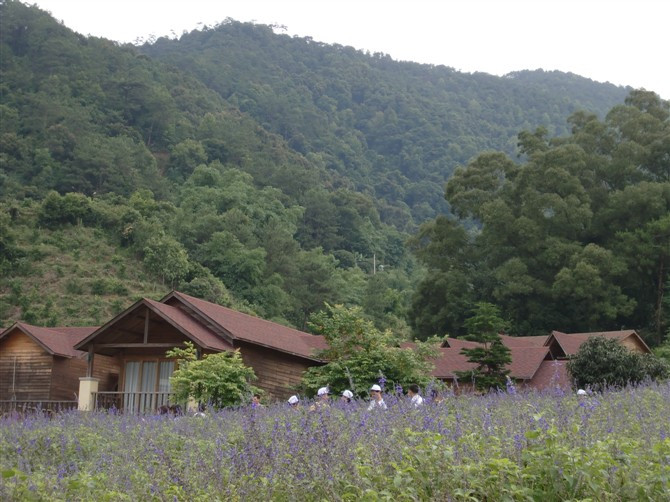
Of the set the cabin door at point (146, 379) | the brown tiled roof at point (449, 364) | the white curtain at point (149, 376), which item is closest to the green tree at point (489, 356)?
the brown tiled roof at point (449, 364)

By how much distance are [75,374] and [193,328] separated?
896 centimetres

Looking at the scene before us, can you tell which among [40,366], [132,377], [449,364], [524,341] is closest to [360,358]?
[132,377]

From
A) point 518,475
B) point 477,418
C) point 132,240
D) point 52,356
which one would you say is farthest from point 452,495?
point 132,240

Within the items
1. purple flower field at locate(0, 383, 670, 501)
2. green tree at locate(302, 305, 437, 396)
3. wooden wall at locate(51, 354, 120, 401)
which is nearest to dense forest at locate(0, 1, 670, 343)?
wooden wall at locate(51, 354, 120, 401)

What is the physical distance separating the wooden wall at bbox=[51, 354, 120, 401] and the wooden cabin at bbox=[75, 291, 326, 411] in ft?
9.31

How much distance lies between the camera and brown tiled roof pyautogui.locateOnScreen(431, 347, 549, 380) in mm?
33575

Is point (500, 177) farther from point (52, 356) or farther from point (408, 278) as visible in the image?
point (52, 356)

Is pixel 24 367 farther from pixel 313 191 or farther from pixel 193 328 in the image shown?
pixel 313 191

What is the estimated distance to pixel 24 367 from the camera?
105 ft

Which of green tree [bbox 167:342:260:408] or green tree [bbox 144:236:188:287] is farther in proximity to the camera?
green tree [bbox 144:236:188:287]

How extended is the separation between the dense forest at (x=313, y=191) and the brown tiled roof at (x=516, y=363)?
37.8 feet

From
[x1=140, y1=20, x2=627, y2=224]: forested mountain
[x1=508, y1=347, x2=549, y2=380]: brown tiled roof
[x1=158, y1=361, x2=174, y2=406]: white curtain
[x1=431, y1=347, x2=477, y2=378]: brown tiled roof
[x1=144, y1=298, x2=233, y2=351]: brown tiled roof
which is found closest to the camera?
[x1=144, y1=298, x2=233, y2=351]: brown tiled roof

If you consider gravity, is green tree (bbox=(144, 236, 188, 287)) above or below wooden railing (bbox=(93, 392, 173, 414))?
above

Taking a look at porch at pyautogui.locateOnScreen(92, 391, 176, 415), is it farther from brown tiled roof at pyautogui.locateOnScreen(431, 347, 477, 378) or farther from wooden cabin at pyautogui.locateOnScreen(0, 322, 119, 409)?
brown tiled roof at pyautogui.locateOnScreen(431, 347, 477, 378)
